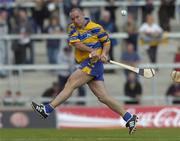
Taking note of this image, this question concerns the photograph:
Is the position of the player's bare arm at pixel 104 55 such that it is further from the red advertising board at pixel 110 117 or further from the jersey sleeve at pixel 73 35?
the red advertising board at pixel 110 117

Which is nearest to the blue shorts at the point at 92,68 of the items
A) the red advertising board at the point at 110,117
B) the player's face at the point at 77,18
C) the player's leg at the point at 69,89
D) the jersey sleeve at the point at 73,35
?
the player's leg at the point at 69,89

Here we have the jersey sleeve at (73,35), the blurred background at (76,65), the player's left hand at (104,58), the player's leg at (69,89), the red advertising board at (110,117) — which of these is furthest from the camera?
the blurred background at (76,65)

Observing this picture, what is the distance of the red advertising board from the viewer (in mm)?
19469

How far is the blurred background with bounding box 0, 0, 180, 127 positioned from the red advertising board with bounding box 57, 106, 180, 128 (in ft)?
0.09

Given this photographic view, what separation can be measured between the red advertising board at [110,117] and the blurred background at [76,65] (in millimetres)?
26

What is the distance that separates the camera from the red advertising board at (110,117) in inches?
766

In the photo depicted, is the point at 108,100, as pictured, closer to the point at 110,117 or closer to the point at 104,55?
the point at 104,55

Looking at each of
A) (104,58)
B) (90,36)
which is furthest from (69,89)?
(90,36)

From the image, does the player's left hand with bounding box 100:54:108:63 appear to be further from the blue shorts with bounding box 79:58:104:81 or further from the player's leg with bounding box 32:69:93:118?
the player's leg with bounding box 32:69:93:118

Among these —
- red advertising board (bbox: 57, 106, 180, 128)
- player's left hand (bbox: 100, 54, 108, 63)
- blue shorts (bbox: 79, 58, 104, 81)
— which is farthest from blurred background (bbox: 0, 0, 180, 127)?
player's left hand (bbox: 100, 54, 108, 63)

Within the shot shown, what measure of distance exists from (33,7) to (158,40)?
4.06m

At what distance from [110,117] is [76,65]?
1672mm

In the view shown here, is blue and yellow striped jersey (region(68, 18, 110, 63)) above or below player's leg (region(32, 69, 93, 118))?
above

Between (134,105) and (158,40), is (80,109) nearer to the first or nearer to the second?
(134,105)
